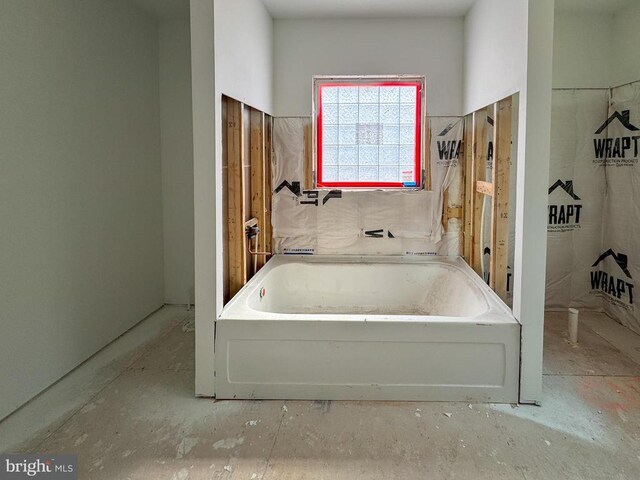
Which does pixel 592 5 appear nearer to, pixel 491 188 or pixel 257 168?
pixel 491 188

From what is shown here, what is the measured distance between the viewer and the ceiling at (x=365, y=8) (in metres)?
3.97

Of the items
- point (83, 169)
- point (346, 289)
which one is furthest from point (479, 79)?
point (83, 169)

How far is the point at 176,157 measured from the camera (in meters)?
4.68

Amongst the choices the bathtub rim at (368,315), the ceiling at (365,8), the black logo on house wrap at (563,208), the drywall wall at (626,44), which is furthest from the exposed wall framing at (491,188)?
the drywall wall at (626,44)

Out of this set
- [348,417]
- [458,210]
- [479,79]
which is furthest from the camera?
[458,210]

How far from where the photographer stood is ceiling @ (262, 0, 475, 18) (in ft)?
13.0

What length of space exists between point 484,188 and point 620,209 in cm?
133

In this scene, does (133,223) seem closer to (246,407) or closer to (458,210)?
(246,407)

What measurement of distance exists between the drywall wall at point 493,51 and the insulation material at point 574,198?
88 cm

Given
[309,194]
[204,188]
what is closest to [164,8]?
[309,194]

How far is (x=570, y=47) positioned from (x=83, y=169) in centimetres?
384

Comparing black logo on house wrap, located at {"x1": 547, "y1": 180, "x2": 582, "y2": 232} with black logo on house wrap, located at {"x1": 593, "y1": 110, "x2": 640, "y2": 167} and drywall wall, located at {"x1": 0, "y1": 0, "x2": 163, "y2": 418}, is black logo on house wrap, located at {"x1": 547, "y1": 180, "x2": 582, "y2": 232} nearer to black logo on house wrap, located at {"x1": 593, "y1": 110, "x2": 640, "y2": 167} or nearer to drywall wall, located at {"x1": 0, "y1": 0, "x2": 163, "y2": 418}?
black logo on house wrap, located at {"x1": 593, "y1": 110, "x2": 640, "y2": 167}

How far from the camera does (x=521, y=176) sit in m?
2.83

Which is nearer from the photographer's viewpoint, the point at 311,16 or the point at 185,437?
the point at 185,437
